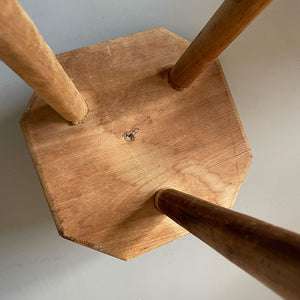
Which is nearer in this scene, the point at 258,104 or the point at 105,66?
the point at 105,66

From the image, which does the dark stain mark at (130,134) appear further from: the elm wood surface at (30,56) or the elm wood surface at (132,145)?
the elm wood surface at (30,56)

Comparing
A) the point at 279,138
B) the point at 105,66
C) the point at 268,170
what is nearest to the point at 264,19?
the point at 279,138

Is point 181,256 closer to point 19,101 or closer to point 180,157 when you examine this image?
point 180,157

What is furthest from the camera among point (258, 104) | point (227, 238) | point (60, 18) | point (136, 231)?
point (258, 104)

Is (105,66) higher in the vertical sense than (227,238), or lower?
lower

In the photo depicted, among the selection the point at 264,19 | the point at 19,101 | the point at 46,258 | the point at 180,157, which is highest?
the point at 264,19

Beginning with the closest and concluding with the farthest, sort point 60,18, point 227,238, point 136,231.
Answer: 1. point 227,238
2. point 136,231
3. point 60,18

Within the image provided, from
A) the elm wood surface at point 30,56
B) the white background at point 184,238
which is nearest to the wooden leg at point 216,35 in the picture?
the elm wood surface at point 30,56

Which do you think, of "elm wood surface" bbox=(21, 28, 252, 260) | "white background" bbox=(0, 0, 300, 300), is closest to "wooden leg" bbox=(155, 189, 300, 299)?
"elm wood surface" bbox=(21, 28, 252, 260)
